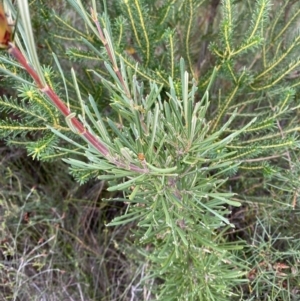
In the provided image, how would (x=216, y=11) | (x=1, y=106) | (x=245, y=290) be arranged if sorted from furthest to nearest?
(x=216, y=11) < (x=245, y=290) < (x=1, y=106)

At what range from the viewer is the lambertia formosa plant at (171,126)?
0.74 metres

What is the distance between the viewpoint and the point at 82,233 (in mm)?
1613

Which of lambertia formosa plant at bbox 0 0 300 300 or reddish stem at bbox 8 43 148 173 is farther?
lambertia formosa plant at bbox 0 0 300 300

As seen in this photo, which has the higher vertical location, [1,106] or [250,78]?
[1,106]

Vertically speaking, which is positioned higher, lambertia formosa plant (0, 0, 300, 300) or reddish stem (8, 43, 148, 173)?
reddish stem (8, 43, 148, 173)

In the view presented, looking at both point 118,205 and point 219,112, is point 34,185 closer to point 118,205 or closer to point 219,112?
point 118,205

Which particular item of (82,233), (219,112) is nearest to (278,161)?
(219,112)

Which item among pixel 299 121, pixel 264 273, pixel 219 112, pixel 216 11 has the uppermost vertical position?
pixel 216 11

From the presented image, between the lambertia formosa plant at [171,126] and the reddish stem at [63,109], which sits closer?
the reddish stem at [63,109]

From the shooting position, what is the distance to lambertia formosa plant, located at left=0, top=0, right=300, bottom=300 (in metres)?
0.74

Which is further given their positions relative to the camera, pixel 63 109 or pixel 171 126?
pixel 171 126

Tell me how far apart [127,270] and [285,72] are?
0.82m

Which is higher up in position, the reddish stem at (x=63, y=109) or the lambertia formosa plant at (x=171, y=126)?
the reddish stem at (x=63, y=109)

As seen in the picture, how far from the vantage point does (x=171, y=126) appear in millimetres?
785
